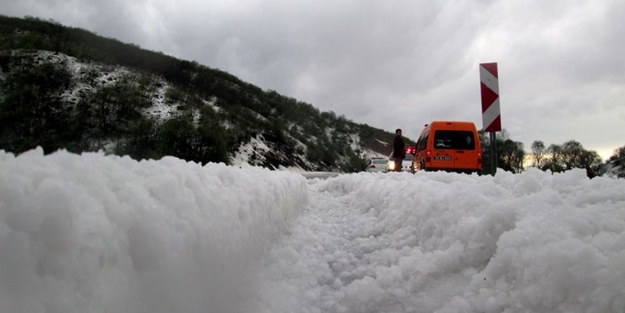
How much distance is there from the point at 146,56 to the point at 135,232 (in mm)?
58879

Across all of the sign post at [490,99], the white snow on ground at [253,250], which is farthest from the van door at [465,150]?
the white snow on ground at [253,250]

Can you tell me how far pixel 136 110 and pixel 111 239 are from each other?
1020 inches

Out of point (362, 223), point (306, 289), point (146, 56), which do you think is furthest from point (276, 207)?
point (146, 56)

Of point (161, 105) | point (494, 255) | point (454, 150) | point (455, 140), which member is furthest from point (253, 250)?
point (161, 105)

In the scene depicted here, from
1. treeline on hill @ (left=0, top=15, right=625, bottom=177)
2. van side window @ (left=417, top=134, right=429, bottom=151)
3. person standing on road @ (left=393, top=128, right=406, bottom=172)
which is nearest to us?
person standing on road @ (left=393, top=128, right=406, bottom=172)

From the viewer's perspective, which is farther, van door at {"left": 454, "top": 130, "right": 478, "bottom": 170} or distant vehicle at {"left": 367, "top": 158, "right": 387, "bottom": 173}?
distant vehicle at {"left": 367, "top": 158, "right": 387, "bottom": 173}

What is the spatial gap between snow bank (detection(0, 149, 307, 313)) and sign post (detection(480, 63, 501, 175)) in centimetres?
559

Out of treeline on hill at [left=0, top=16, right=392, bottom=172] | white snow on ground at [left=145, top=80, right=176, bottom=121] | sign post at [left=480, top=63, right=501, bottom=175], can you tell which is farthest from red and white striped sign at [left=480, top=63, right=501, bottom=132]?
white snow on ground at [left=145, top=80, right=176, bottom=121]

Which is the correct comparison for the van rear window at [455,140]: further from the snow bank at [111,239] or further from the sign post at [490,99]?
the snow bank at [111,239]

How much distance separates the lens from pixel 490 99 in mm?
6418

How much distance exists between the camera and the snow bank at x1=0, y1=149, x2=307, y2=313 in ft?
3.50

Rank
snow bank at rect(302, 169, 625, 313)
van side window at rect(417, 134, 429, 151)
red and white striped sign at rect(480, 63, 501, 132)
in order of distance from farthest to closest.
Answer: van side window at rect(417, 134, 429, 151) < red and white striped sign at rect(480, 63, 501, 132) < snow bank at rect(302, 169, 625, 313)

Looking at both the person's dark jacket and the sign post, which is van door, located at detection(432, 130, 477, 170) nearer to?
the person's dark jacket

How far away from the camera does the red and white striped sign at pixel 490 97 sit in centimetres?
635
